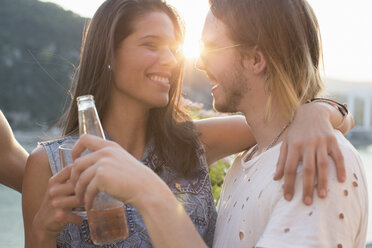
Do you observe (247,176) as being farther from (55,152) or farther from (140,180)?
(55,152)

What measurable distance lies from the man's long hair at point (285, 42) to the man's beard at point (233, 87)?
0.31 feet

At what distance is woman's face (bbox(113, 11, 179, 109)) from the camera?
213 cm

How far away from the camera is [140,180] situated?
45.4 inches

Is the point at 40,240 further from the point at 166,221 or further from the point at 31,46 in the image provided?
the point at 31,46

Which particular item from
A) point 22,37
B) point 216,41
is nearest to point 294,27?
point 216,41

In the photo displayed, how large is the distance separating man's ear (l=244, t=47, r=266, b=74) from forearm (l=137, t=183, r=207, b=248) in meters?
0.83

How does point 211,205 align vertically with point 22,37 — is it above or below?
above

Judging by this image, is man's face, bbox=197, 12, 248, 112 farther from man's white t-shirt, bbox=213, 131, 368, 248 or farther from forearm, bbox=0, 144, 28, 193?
forearm, bbox=0, 144, 28, 193

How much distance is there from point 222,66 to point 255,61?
146 millimetres

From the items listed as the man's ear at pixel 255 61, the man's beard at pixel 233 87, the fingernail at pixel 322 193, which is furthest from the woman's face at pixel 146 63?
the fingernail at pixel 322 193

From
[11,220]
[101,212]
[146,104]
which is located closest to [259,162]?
[101,212]

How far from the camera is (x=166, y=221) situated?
46.9 inches

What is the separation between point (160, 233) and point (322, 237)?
0.46 m

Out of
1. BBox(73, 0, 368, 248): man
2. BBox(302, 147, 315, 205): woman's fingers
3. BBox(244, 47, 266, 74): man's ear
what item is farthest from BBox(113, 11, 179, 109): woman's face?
BBox(302, 147, 315, 205): woman's fingers
